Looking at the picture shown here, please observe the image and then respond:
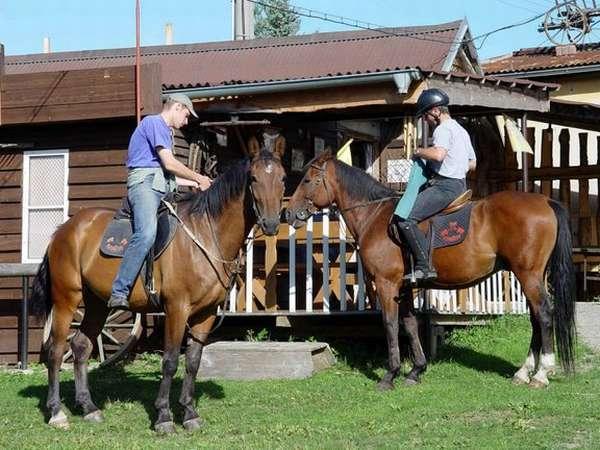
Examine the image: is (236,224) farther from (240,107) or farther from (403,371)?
(240,107)

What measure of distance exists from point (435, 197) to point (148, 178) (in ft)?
9.93

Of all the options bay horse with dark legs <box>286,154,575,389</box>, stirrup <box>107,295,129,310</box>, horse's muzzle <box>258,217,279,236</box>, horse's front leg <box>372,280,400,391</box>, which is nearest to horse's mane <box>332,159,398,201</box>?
bay horse with dark legs <box>286,154,575,389</box>

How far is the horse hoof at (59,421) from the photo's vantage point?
24.2 feet

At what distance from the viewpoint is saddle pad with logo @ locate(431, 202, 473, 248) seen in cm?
901

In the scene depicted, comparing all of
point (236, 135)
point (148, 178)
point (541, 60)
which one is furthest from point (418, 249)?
point (541, 60)

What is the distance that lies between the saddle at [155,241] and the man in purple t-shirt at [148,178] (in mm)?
106

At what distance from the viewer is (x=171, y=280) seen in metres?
7.32

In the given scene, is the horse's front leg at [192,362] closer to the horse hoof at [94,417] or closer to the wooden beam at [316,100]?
the horse hoof at [94,417]

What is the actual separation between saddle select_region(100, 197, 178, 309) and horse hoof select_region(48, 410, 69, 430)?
3.97 ft

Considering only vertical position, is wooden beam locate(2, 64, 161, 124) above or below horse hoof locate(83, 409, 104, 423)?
above

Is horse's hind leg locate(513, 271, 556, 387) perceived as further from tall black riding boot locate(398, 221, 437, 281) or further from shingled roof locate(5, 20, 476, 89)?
shingled roof locate(5, 20, 476, 89)

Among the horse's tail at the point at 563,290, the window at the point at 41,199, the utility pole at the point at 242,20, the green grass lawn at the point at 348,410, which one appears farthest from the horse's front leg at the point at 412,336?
the utility pole at the point at 242,20

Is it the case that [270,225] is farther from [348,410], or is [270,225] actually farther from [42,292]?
[42,292]

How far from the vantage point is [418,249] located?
8.91 metres
